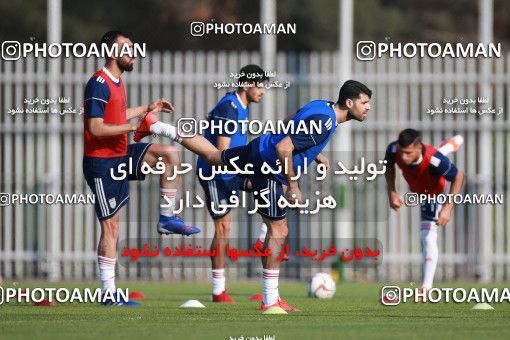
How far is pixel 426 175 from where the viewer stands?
14133 mm

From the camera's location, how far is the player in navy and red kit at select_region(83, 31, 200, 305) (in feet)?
39.7

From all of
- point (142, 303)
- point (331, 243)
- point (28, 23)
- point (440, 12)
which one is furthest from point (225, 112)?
point (440, 12)

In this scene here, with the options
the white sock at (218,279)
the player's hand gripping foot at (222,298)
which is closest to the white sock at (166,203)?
the white sock at (218,279)

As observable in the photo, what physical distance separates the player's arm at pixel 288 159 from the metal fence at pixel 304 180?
345 inches

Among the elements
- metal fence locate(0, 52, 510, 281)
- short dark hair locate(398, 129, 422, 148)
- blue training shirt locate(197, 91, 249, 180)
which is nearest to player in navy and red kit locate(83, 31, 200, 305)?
blue training shirt locate(197, 91, 249, 180)

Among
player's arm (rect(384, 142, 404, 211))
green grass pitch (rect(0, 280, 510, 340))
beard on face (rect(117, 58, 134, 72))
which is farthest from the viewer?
player's arm (rect(384, 142, 404, 211))

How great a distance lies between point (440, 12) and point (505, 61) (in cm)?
1682

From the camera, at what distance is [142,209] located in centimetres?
2067

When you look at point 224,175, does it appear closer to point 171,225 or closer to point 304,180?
point 171,225

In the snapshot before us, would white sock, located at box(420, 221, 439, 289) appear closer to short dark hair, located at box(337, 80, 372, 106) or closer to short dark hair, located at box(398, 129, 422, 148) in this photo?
short dark hair, located at box(398, 129, 422, 148)

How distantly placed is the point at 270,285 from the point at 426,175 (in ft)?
10.9

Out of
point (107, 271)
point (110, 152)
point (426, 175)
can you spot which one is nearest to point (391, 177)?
point (426, 175)

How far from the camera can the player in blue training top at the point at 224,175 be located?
1336cm

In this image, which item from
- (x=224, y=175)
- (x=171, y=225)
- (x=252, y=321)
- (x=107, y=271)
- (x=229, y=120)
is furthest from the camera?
(x=229, y=120)
